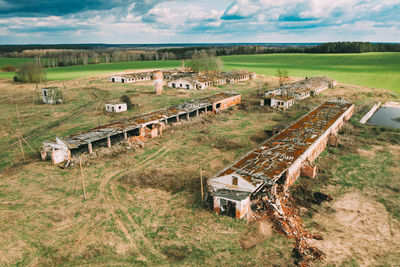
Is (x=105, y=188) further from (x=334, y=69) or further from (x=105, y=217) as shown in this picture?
(x=334, y=69)

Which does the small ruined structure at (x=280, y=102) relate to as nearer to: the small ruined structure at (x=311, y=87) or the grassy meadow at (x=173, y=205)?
the small ruined structure at (x=311, y=87)

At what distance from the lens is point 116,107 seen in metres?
46.4

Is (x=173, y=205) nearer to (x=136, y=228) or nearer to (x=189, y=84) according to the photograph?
(x=136, y=228)

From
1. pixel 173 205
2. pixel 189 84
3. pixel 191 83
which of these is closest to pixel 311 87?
pixel 191 83

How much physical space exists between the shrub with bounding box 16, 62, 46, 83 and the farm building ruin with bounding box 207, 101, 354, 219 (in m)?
71.4

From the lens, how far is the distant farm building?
4647 centimetres

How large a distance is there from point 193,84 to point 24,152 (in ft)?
148

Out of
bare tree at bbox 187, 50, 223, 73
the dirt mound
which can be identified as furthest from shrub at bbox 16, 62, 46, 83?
the dirt mound

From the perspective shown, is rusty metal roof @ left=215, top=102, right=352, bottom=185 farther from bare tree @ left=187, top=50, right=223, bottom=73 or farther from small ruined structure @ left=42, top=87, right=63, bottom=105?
bare tree @ left=187, top=50, right=223, bottom=73

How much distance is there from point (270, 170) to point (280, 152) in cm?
422

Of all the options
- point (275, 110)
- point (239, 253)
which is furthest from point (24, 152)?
point (275, 110)

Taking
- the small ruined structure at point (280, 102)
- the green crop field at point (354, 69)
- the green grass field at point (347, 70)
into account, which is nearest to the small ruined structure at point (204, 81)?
the green crop field at point (354, 69)

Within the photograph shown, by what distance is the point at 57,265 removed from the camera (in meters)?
14.6

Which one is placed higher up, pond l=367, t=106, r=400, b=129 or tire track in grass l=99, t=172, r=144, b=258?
pond l=367, t=106, r=400, b=129
